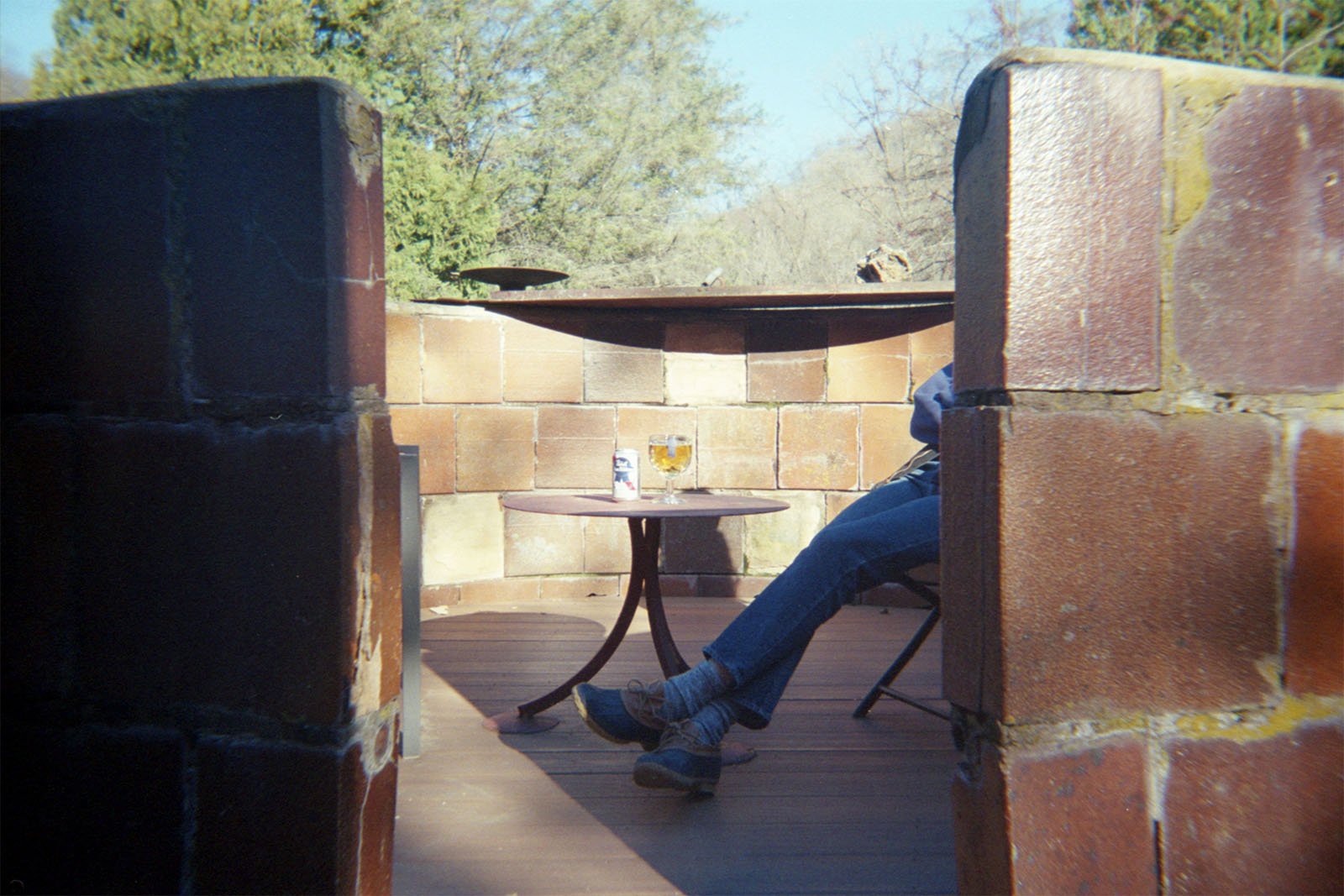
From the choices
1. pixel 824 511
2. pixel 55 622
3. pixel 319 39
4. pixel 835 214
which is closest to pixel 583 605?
pixel 824 511

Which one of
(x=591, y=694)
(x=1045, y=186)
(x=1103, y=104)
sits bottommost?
(x=591, y=694)

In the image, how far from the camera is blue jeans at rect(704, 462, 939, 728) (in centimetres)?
208

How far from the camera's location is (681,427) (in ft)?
14.1

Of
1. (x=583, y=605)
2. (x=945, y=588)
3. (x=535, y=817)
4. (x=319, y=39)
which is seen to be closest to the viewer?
(x=945, y=588)

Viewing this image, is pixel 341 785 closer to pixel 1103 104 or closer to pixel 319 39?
pixel 1103 104

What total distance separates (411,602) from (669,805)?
0.83m

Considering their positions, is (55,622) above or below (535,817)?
above

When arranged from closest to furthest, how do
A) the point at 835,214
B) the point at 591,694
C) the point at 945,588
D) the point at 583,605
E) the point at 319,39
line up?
the point at 945,588, the point at 591,694, the point at 583,605, the point at 319,39, the point at 835,214

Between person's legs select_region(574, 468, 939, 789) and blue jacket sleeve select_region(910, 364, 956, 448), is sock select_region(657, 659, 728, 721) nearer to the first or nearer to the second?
person's legs select_region(574, 468, 939, 789)

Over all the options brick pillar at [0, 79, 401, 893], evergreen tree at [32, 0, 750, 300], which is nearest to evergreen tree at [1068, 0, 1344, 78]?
evergreen tree at [32, 0, 750, 300]

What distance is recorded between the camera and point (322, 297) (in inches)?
50.3

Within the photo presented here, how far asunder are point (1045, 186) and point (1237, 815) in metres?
0.83

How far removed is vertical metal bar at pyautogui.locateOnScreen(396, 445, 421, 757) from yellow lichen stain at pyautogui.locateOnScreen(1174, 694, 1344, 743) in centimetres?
171

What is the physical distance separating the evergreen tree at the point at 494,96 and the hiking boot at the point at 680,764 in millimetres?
9874
